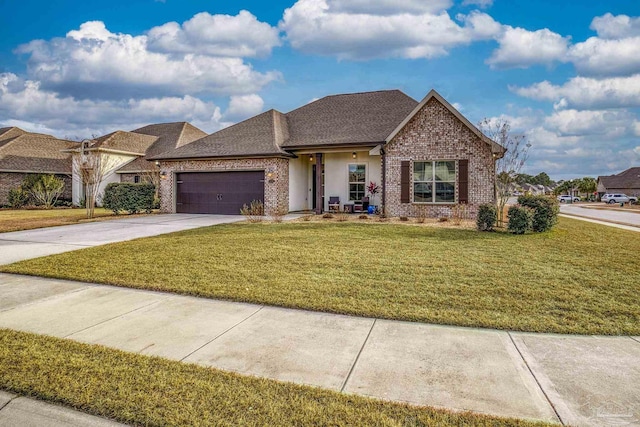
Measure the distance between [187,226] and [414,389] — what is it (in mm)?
12634

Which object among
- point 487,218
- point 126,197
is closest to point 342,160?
point 487,218

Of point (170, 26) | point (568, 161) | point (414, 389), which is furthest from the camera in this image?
point (568, 161)

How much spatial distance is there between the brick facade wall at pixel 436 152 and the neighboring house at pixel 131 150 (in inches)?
631

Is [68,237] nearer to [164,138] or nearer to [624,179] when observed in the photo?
[164,138]

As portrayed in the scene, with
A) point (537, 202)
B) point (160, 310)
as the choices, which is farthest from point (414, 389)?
point (537, 202)

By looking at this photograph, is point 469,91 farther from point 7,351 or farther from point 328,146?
point 7,351

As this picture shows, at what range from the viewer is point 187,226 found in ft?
46.3

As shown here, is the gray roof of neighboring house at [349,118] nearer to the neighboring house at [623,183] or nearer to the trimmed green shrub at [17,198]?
the trimmed green shrub at [17,198]

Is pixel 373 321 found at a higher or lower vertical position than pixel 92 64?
lower

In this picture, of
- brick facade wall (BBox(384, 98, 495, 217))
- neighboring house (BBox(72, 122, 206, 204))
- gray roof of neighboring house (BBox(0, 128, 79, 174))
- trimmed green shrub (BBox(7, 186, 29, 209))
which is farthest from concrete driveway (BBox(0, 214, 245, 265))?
gray roof of neighboring house (BBox(0, 128, 79, 174))

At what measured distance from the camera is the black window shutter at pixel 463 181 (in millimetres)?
15312

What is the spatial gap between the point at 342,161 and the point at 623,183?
73.3 metres

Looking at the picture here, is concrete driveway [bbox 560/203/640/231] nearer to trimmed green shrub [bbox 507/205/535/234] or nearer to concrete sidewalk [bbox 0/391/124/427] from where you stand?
trimmed green shrub [bbox 507/205/535/234]

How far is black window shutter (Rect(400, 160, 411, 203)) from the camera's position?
16.1 meters
